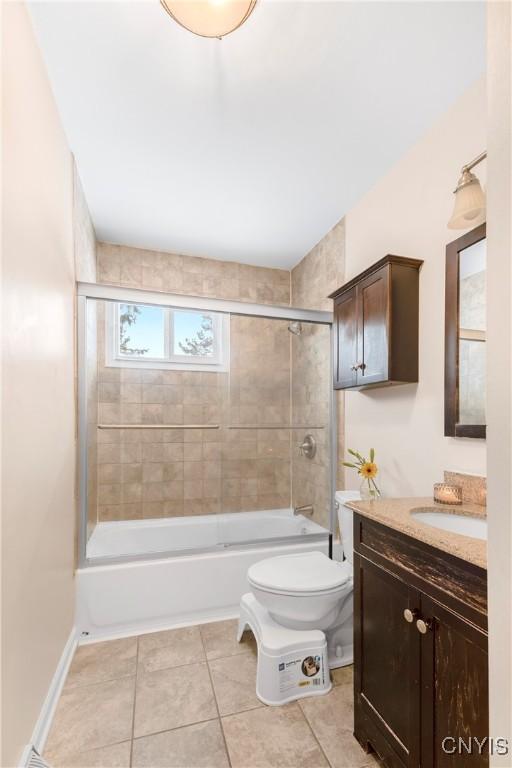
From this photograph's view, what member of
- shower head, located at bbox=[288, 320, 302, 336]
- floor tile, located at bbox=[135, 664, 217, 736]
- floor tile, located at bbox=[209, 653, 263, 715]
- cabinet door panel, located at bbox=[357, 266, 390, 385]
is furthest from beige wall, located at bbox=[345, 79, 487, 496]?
floor tile, located at bbox=[135, 664, 217, 736]

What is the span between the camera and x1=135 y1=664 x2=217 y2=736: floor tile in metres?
1.51

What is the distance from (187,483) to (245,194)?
222 cm

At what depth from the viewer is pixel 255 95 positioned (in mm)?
1681

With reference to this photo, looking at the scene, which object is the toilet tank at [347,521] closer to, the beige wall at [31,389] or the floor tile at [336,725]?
the floor tile at [336,725]

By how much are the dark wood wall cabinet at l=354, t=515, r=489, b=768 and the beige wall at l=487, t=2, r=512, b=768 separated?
14.3 inches

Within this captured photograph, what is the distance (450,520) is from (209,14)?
2.01 meters

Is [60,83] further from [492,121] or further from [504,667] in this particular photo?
[504,667]

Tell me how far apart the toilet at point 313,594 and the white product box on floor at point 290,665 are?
6cm

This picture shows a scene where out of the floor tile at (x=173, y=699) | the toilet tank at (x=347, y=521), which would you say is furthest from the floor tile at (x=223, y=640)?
the toilet tank at (x=347, y=521)

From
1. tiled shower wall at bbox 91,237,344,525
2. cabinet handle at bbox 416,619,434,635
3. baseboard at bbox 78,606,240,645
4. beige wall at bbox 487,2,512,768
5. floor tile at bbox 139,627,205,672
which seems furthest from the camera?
tiled shower wall at bbox 91,237,344,525

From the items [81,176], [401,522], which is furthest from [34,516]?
[81,176]

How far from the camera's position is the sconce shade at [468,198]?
1.38 metres

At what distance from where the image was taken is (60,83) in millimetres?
1633

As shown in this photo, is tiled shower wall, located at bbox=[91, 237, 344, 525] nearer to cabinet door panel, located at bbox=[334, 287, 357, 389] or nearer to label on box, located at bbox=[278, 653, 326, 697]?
cabinet door panel, located at bbox=[334, 287, 357, 389]
